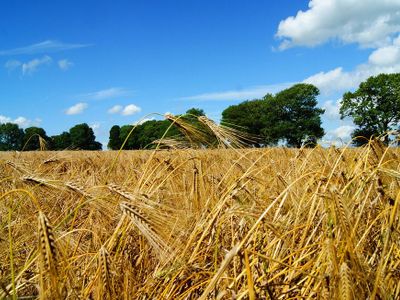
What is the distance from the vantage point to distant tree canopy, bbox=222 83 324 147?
62.0 metres

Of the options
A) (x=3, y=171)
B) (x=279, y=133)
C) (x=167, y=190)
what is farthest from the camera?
(x=279, y=133)

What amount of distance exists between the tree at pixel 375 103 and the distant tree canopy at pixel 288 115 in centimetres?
857

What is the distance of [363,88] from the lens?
176ft

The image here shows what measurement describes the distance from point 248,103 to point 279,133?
12.2 meters

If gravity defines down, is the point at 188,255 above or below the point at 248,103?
below

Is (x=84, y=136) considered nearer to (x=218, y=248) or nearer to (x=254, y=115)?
(x=254, y=115)

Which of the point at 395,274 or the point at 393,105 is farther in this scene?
the point at 393,105

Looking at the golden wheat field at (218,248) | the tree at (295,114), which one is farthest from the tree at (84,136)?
the golden wheat field at (218,248)

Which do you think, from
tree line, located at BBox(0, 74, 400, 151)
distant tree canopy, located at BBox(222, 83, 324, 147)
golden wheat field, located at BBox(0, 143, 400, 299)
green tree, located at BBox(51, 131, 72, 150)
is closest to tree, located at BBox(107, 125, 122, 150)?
tree line, located at BBox(0, 74, 400, 151)

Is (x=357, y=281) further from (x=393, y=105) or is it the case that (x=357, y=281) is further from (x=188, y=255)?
(x=393, y=105)

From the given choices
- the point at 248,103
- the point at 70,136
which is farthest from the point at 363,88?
the point at 70,136

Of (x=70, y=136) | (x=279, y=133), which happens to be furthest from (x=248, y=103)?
(x=70, y=136)

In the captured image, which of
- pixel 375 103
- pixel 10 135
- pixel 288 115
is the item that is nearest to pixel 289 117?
pixel 288 115

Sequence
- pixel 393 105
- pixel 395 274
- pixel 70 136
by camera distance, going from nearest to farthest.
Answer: pixel 395 274 < pixel 393 105 < pixel 70 136
